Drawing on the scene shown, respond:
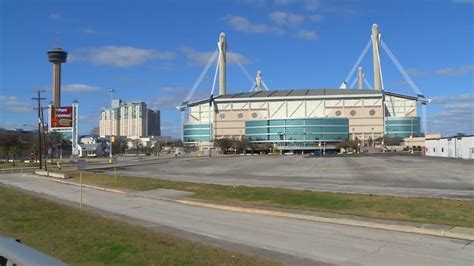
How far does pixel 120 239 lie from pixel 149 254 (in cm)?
184

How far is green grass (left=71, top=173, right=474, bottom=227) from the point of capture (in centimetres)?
1484

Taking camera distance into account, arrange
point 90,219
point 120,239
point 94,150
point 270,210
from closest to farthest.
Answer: point 120,239
point 90,219
point 270,210
point 94,150

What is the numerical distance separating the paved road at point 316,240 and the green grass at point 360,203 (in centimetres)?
207

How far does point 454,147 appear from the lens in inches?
3366

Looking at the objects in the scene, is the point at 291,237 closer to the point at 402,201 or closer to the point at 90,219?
the point at 90,219

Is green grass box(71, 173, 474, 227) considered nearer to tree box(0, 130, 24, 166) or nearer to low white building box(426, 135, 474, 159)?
low white building box(426, 135, 474, 159)

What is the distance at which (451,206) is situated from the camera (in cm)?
1659

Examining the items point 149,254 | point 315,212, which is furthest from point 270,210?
point 149,254

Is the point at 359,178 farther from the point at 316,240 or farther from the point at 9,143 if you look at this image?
the point at 9,143

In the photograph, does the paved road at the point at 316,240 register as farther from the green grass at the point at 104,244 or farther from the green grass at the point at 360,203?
the green grass at the point at 360,203

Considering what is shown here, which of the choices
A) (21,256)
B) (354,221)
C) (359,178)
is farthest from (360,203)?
(359,178)

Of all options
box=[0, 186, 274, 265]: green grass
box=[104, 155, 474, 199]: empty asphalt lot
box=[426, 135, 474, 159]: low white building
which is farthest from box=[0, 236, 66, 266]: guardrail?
box=[426, 135, 474, 159]: low white building

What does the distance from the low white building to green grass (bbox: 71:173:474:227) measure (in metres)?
61.3

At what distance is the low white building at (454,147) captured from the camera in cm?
7711
